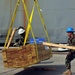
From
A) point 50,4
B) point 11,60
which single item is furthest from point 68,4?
point 11,60

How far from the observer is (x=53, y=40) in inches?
548

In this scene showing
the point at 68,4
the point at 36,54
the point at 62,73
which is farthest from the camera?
the point at 68,4

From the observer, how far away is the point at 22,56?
8.78 metres

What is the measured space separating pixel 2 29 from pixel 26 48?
231 inches

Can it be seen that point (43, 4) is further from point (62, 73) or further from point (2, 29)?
point (62, 73)

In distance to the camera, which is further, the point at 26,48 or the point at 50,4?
the point at 50,4

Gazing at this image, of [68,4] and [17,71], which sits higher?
[68,4]

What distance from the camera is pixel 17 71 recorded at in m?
9.98

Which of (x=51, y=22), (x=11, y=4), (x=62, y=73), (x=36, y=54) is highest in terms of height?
(x=11, y=4)

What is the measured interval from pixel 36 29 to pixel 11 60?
5311 millimetres

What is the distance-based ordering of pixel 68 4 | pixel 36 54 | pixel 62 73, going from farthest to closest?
pixel 68 4 → pixel 62 73 → pixel 36 54

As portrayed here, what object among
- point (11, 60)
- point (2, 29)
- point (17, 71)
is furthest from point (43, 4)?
point (11, 60)

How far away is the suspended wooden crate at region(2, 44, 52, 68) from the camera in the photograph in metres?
8.70

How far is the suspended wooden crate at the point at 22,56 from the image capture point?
8695mm
